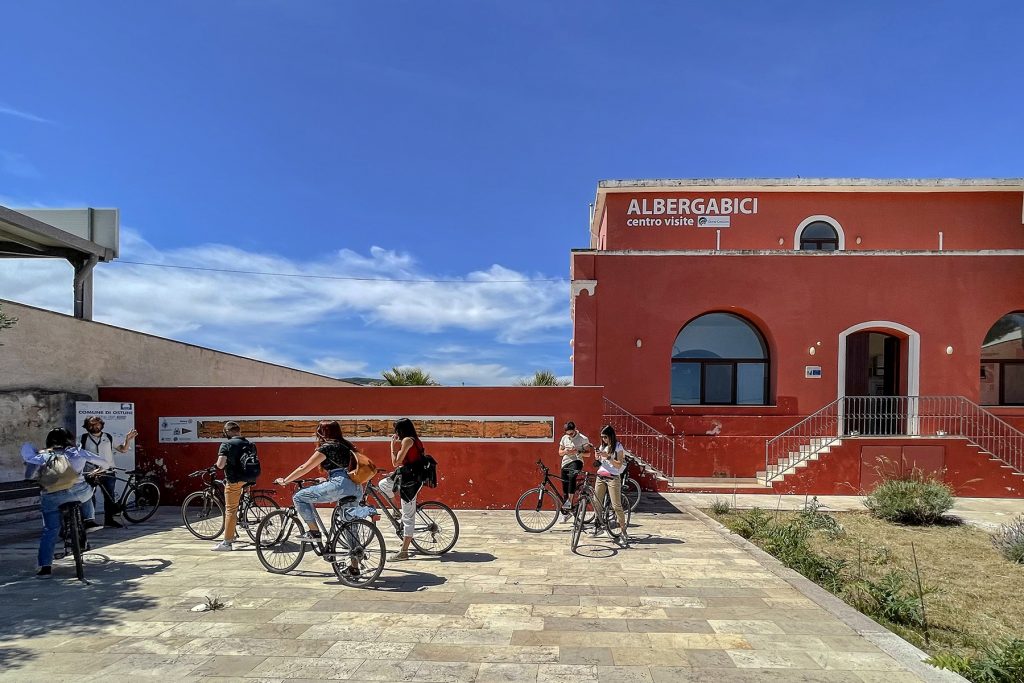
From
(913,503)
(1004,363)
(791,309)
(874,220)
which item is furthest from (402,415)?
(1004,363)

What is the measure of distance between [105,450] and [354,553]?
5298 millimetres

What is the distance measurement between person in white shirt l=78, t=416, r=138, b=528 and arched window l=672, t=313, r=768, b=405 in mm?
12233

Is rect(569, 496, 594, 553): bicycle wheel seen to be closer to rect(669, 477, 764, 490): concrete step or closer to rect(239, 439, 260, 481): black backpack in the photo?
rect(239, 439, 260, 481): black backpack

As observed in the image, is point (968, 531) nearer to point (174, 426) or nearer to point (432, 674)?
point (432, 674)

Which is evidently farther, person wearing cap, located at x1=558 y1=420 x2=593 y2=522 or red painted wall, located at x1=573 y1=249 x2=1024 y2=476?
red painted wall, located at x1=573 y1=249 x2=1024 y2=476

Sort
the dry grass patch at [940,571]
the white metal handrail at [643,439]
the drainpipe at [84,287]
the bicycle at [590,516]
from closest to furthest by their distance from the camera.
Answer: the dry grass patch at [940,571], the bicycle at [590,516], the drainpipe at [84,287], the white metal handrail at [643,439]

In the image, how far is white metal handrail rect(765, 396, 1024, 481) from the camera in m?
13.8

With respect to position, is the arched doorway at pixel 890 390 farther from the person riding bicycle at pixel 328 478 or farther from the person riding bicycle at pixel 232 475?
the person riding bicycle at pixel 232 475

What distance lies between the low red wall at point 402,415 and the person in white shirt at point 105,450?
4.29ft

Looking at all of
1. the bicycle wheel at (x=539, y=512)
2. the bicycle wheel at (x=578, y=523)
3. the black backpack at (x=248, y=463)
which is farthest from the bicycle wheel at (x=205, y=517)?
the bicycle wheel at (x=578, y=523)

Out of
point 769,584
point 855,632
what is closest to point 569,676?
point 855,632

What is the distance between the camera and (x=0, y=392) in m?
9.40

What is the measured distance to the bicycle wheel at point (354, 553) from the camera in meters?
6.25

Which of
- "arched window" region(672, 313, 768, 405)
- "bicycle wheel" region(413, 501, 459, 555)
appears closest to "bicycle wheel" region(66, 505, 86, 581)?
"bicycle wheel" region(413, 501, 459, 555)
